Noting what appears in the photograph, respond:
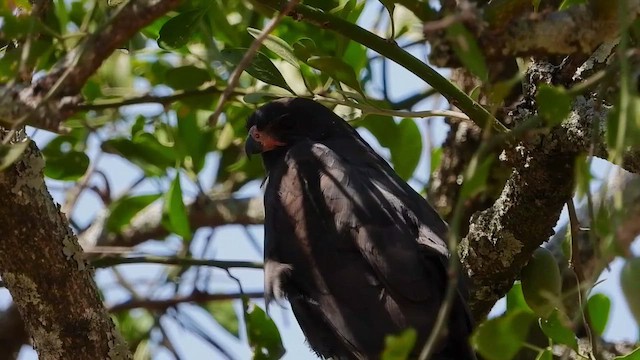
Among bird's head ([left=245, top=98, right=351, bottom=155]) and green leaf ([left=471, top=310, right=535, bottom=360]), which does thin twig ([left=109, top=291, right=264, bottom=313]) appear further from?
green leaf ([left=471, top=310, right=535, bottom=360])

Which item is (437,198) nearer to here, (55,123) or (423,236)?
(423,236)

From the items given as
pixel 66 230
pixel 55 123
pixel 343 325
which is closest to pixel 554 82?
pixel 343 325

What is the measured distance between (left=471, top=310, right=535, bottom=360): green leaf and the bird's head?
7.18 ft

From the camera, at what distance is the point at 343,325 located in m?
2.68

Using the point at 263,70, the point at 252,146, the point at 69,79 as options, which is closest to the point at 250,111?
the point at 252,146

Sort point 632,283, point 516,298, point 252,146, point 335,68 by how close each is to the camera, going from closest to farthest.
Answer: point 632,283, point 335,68, point 516,298, point 252,146

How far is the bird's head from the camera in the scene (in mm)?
3439

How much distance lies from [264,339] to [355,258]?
432 mm

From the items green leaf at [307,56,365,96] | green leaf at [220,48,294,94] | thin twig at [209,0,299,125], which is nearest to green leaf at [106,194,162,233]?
green leaf at [220,48,294,94]

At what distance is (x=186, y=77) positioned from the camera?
9.64 ft

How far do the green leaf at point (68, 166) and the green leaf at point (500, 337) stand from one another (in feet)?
6.43

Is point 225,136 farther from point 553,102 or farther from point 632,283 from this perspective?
point 632,283

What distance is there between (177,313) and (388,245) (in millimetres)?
1131

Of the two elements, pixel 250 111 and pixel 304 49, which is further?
pixel 250 111
